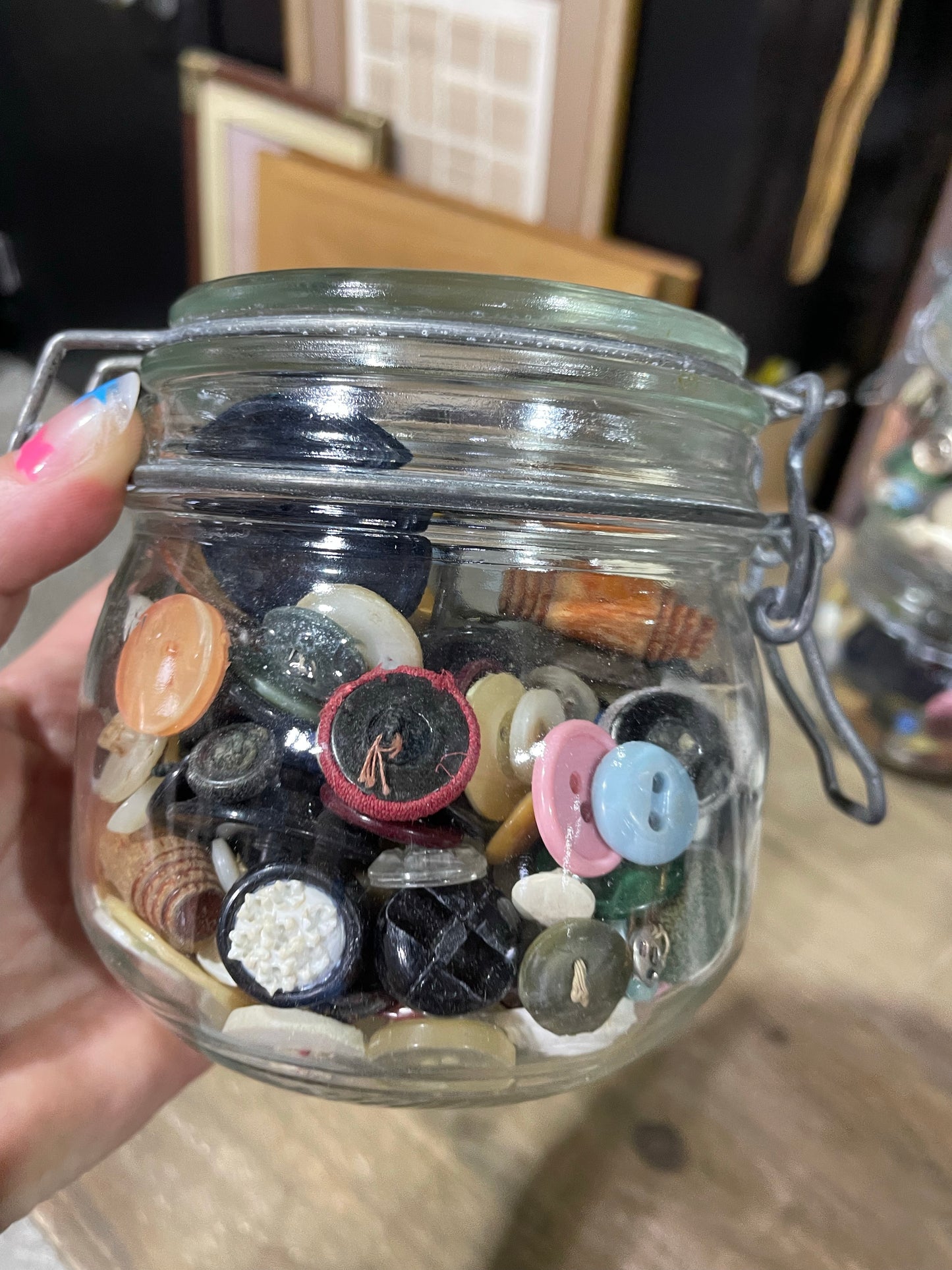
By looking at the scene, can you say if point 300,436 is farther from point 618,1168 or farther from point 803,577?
point 618,1168

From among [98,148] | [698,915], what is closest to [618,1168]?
[698,915]

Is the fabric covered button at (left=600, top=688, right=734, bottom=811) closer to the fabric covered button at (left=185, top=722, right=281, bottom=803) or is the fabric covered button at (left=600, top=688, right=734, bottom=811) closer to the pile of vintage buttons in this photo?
the pile of vintage buttons

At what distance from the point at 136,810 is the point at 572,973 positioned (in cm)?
18

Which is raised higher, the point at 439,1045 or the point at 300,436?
the point at 300,436

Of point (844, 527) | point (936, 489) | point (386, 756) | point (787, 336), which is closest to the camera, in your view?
point (386, 756)

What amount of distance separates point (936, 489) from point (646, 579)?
1.46ft

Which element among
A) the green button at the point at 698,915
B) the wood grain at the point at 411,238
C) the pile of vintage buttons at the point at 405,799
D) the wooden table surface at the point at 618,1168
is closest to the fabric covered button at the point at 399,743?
the pile of vintage buttons at the point at 405,799

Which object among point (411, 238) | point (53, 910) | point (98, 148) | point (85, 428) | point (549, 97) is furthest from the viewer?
point (98, 148)

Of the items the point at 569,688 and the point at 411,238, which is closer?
the point at 569,688

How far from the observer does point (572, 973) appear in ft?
1.05

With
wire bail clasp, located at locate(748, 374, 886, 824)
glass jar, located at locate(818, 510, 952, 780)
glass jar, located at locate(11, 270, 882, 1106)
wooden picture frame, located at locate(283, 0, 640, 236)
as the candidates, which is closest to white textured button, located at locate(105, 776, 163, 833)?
glass jar, located at locate(11, 270, 882, 1106)

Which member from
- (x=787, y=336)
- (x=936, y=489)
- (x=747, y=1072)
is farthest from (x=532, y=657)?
(x=787, y=336)

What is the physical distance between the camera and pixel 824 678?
1.43ft

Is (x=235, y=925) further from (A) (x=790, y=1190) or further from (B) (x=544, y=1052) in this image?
(A) (x=790, y=1190)
